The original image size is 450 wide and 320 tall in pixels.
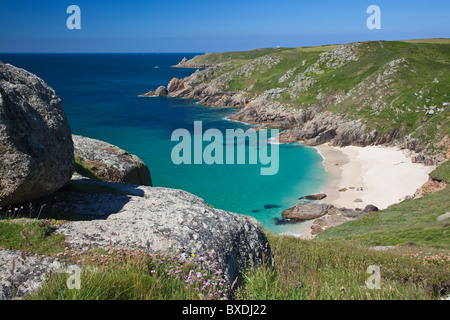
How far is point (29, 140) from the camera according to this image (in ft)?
32.7

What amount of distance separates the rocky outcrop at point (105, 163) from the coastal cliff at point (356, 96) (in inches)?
1828

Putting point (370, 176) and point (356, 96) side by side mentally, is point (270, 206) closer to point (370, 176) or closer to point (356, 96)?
point (370, 176)

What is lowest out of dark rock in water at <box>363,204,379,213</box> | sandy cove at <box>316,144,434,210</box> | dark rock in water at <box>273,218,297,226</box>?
dark rock in water at <box>273,218,297,226</box>

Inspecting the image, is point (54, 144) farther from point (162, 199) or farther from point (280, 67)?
point (280, 67)

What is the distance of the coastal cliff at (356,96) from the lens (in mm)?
65750

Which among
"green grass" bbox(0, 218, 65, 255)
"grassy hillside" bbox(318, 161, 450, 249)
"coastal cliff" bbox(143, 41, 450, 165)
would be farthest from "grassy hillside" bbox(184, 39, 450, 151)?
"green grass" bbox(0, 218, 65, 255)

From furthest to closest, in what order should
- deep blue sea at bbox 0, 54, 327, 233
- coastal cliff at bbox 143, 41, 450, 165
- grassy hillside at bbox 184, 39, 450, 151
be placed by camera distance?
grassy hillside at bbox 184, 39, 450, 151 → coastal cliff at bbox 143, 41, 450, 165 → deep blue sea at bbox 0, 54, 327, 233

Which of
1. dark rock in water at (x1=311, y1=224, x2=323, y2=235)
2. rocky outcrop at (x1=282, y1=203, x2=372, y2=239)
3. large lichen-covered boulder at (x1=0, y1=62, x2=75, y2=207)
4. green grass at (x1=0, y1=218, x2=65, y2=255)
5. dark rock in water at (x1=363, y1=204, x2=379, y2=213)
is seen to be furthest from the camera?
dark rock in water at (x1=363, y1=204, x2=379, y2=213)

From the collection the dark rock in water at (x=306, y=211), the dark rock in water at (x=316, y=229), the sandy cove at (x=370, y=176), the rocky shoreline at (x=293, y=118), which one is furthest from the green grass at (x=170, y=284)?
the rocky shoreline at (x=293, y=118)

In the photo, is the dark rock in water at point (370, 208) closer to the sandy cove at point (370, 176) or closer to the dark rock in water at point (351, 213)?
the dark rock in water at point (351, 213)

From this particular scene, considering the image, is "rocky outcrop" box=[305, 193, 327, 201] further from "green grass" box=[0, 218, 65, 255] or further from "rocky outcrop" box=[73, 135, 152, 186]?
"green grass" box=[0, 218, 65, 255]

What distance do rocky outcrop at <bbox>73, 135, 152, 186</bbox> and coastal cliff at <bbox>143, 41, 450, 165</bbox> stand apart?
4643 centimetres

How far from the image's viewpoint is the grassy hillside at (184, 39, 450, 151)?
66438 mm
